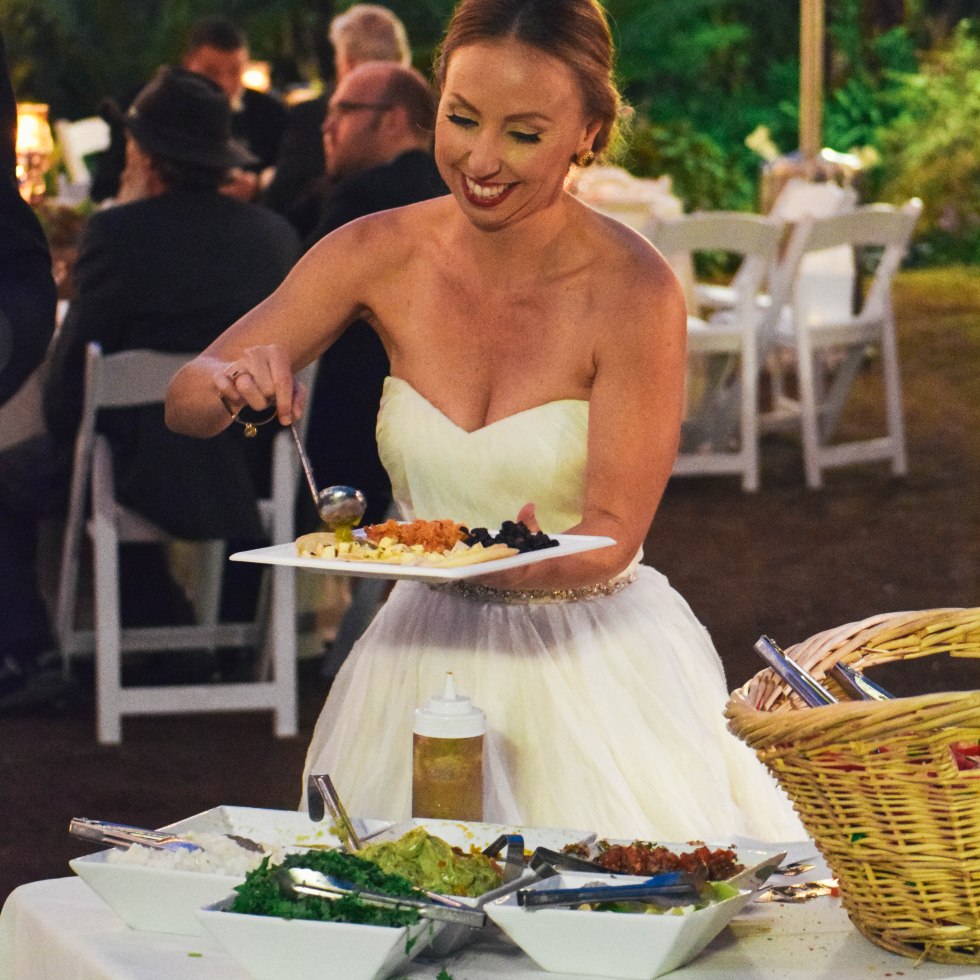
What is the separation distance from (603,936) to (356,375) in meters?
3.81

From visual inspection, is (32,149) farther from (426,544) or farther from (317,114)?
(426,544)

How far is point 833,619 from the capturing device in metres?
6.21

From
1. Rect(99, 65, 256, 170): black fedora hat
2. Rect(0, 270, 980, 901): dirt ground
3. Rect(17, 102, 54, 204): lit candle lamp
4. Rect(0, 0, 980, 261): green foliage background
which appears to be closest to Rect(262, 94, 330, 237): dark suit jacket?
Rect(17, 102, 54, 204): lit candle lamp

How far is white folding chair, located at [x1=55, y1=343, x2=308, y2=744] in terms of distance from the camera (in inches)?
186

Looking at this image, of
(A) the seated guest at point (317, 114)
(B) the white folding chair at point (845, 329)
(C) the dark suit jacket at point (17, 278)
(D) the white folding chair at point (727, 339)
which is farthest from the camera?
(B) the white folding chair at point (845, 329)

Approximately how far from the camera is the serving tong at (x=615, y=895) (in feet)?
4.92

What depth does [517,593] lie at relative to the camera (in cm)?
238

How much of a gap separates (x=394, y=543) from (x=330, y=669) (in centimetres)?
358

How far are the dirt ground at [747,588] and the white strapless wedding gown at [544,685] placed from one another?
184cm

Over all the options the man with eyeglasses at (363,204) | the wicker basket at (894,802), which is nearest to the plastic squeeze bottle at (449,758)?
the wicker basket at (894,802)

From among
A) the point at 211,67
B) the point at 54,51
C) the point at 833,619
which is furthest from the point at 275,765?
the point at 54,51

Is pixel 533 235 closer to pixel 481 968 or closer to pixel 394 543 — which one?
pixel 394 543

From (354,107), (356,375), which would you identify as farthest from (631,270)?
(354,107)

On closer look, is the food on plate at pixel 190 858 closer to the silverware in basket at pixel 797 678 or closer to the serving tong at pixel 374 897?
the serving tong at pixel 374 897
